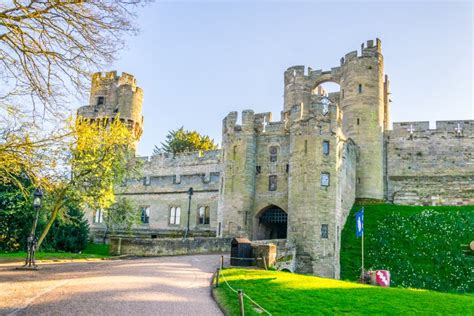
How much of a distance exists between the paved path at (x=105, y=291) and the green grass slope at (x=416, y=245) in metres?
14.0

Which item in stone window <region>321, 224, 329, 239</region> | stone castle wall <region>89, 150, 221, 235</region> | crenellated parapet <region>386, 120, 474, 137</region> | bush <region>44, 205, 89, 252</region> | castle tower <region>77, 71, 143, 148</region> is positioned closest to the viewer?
stone window <region>321, 224, 329, 239</region>

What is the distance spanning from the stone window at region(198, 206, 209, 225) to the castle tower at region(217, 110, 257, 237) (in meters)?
7.16

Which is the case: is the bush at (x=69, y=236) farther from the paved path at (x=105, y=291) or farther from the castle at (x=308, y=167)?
the paved path at (x=105, y=291)

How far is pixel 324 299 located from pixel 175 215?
97.9 feet

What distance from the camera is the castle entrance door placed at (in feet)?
103

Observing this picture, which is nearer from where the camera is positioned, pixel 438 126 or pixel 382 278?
pixel 382 278

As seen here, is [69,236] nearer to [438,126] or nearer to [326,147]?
[326,147]

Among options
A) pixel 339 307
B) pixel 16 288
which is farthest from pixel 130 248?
pixel 339 307

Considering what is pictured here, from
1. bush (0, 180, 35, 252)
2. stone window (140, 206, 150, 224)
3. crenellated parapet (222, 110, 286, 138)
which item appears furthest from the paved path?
stone window (140, 206, 150, 224)

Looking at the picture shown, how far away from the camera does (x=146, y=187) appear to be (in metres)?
43.8

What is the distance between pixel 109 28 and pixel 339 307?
858 centimetres

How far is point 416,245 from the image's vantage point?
29.0 metres

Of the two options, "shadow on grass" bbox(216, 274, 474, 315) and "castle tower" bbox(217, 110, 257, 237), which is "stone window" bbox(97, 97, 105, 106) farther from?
"shadow on grass" bbox(216, 274, 474, 315)

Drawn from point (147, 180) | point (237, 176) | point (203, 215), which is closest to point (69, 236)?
point (237, 176)
